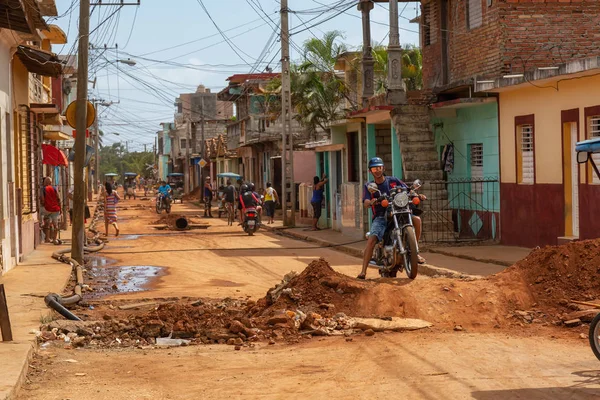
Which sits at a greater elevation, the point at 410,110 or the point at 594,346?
the point at 410,110

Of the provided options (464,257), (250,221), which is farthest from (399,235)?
(250,221)

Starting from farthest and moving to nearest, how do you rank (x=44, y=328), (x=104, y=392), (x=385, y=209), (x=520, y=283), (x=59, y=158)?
(x=59, y=158), (x=385, y=209), (x=520, y=283), (x=44, y=328), (x=104, y=392)

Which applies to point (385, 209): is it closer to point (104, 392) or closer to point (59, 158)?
point (104, 392)

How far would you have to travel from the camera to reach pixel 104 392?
25.7 feet

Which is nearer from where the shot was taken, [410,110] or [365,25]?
[410,110]

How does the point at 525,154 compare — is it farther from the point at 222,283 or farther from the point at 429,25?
the point at 429,25

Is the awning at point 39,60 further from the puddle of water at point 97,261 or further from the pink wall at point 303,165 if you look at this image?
the pink wall at point 303,165

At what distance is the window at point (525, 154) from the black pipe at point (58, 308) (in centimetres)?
1164

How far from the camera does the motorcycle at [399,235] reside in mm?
13172

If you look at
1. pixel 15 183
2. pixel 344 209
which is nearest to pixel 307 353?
pixel 15 183

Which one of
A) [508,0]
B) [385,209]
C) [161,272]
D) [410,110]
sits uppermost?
[508,0]

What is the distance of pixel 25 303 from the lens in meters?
13.2

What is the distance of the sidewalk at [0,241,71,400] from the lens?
321 inches

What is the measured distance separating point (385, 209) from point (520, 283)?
249cm
